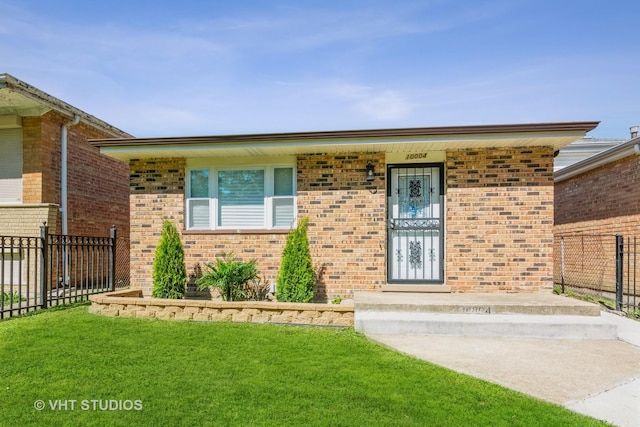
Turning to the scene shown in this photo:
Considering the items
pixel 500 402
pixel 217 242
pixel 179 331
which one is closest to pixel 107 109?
pixel 217 242

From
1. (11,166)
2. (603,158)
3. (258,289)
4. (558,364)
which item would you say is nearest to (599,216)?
(603,158)

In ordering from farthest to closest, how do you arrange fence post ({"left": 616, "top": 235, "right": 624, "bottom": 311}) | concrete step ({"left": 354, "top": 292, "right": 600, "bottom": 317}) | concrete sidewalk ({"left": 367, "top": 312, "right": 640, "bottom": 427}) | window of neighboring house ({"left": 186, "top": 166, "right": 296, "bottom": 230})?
window of neighboring house ({"left": 186, "top": 166, "right": 296, "bottom": 230}) < fence post ({"left": 616, "top": 235, "right": 624, "bottom": 311}) < concrete step ({"left": 354, "top": 292, "right": 600, "bottom": 317}) < concrete sidewalk ({"left": 367, "top": 312, "right": 640, "bottom": 427})

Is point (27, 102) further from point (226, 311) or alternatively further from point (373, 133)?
point (373, 133)

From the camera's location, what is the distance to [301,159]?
7328mm

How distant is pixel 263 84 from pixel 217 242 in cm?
465

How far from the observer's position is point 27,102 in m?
8.29

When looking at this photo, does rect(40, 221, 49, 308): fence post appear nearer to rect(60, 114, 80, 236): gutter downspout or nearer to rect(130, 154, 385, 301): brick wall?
rect(130, 154, 385, 301): brick wall

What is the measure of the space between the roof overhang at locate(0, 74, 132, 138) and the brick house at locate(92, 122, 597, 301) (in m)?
2.23

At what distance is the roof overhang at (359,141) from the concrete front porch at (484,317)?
267 centimetres

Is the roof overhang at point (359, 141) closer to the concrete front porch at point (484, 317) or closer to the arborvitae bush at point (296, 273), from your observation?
the arborvitae bush at point (296, 273)

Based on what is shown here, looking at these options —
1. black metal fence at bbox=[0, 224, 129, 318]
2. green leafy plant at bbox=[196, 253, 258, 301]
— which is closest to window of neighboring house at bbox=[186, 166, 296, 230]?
green leafy plant at bbox=[196, 253, 258, 301]

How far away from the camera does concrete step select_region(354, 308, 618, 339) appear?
17.1ft

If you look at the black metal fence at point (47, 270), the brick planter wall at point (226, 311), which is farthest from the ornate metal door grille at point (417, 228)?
the black metal fence at point (47, 270)

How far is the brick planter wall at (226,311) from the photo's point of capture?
578 cm
